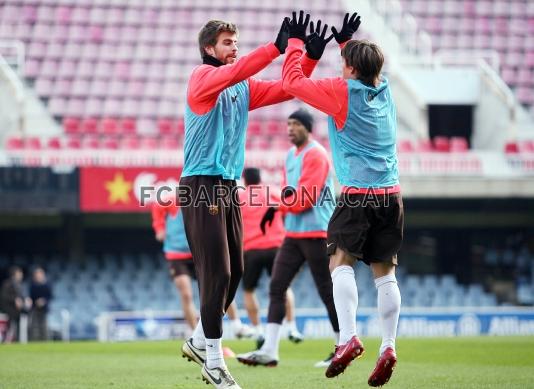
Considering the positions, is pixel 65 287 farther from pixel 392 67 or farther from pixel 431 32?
pixel 431 32

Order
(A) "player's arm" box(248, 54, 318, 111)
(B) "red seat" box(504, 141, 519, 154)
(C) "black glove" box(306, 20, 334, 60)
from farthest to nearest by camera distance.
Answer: (B) "red seat" box(504, 141, 519, 154) < (A) "player's arm" box(248, 54, 318, 111) < (C) "black glove" box(306, 20, 334, 60)

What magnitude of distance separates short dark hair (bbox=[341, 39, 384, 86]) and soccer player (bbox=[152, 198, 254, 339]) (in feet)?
21.3

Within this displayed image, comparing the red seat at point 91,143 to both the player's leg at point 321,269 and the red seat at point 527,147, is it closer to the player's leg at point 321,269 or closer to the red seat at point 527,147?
the red seat at point 527,147

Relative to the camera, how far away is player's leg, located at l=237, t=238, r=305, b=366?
9.51 m

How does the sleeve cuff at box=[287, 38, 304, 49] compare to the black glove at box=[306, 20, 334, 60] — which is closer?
the sleeve cuff at box=[287, 38, 304, 49]

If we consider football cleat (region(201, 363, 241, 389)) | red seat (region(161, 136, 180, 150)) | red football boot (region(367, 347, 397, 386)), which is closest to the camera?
red football boot (region(367, 347, 397, 386))

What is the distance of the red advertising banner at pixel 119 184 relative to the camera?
19.5 meters

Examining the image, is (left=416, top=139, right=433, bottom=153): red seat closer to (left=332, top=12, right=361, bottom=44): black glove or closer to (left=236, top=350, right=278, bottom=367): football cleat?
(left=236, top=350, right=278, bottom=367): football cleat

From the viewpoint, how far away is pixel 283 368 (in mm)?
9344

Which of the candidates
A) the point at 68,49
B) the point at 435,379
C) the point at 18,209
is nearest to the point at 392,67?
the point at 68,49

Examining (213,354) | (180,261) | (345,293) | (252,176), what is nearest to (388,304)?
(345,293)

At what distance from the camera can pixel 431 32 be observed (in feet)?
94.3

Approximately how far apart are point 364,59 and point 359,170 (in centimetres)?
74

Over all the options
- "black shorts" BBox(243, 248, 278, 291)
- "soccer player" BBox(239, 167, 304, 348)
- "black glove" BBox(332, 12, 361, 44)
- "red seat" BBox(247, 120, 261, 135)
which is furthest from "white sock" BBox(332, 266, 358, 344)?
"red seat" BBox(247, 120, 261, 135)
